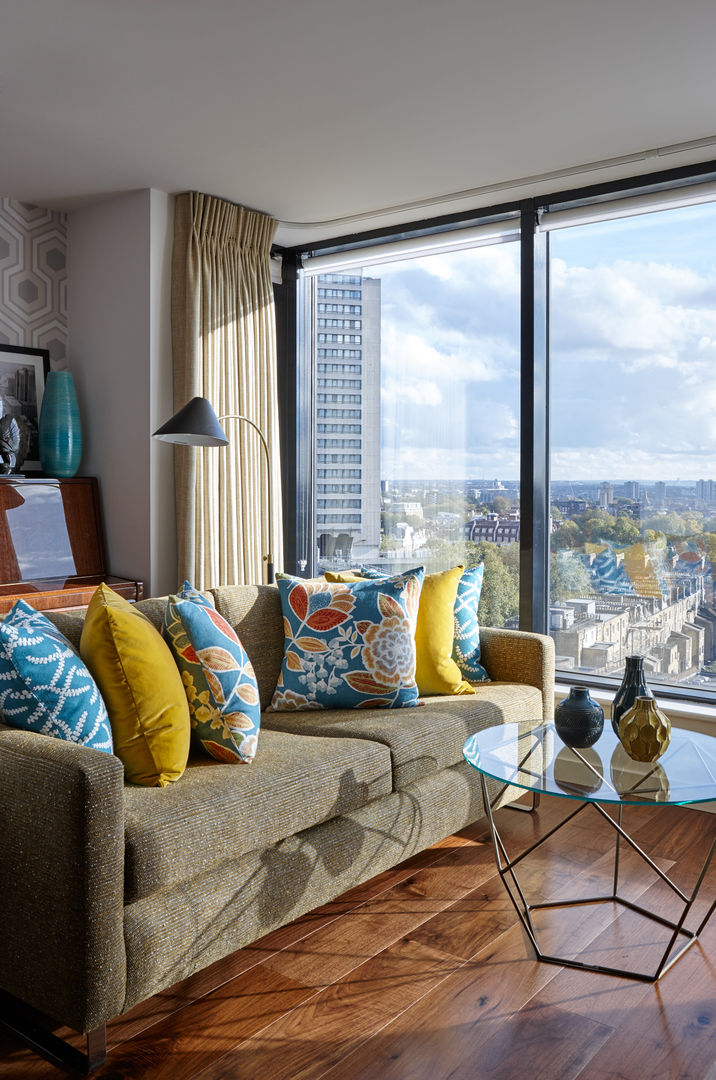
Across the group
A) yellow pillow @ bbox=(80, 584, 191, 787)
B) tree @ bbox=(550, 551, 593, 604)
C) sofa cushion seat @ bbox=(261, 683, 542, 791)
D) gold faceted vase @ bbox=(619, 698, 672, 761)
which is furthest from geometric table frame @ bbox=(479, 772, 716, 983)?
tree @ bbox=(550, 551, 593, 604)

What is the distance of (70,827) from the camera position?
1.80 m

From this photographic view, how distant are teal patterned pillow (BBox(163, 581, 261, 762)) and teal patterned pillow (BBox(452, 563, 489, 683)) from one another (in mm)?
1064

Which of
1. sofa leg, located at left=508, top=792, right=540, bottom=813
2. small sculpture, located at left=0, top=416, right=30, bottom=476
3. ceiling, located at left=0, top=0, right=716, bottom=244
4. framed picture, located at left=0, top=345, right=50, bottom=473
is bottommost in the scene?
sofa leg, located at left=508, top=792, right=540, bottom=813

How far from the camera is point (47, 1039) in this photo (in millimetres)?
1968

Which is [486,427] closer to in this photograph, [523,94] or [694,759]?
[523,94]

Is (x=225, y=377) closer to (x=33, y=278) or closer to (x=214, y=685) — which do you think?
(x=33, y=278)

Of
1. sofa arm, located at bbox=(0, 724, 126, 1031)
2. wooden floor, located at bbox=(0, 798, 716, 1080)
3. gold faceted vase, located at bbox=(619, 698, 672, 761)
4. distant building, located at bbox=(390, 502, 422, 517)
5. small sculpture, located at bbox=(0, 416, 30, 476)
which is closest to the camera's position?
sofa arm, located at bbox=(0, 724, 126, 1031)

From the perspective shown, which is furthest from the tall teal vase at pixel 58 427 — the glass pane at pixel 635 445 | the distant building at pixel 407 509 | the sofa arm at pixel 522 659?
the glass pane at pixel 635 445

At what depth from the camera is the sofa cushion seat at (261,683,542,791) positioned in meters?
2.74

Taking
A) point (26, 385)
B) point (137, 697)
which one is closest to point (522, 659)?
point (137, 697)

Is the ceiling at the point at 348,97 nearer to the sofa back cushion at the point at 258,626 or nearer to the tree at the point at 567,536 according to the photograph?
the tree at the point at 567,536

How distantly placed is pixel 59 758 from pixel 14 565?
216 cm

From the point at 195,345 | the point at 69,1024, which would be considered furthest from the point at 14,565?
the point at 69,1024

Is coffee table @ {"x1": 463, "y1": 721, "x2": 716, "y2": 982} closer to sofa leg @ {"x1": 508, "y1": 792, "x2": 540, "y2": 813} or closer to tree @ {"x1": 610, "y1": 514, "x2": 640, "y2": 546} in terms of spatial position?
sofa leg @ {"x1": 508, "y1": 792, "x2": 540, "y2": 813}
